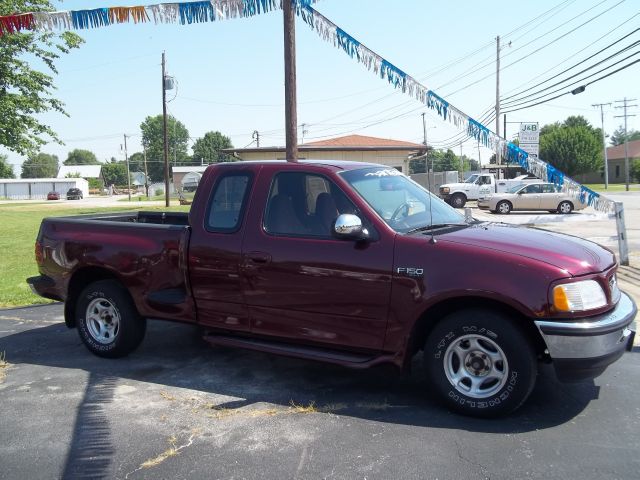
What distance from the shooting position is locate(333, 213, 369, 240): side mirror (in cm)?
409

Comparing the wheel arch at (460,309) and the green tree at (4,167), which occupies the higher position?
the green tree at (4,167)

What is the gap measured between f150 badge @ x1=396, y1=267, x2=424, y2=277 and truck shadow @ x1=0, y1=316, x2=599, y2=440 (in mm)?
1022

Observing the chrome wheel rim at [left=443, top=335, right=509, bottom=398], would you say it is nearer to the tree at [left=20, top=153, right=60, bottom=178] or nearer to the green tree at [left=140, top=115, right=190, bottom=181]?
the green tree at [left=140, top=115, right=190, bottom=181]

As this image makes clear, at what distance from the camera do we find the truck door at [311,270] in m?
4.20

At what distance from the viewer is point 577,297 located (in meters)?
3.70

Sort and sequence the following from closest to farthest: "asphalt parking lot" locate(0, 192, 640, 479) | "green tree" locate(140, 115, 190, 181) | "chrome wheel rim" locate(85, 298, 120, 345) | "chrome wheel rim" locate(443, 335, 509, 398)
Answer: "asphalt parking lot" locate(0, 192, 640, 479), "chrome wheel rim" locate(443, 335, 509, 398), "chrome wheel rim" locate(85, 298, 120, 345), "green tree" locate(140, 115, 190, 181)

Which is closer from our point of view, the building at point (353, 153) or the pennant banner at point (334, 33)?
the pennant banner at point (334, 33)

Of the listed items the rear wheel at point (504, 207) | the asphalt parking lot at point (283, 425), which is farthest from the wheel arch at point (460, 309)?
the rear wheel at point (504, 207)

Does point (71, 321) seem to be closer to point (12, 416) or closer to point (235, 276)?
point (12, 416)

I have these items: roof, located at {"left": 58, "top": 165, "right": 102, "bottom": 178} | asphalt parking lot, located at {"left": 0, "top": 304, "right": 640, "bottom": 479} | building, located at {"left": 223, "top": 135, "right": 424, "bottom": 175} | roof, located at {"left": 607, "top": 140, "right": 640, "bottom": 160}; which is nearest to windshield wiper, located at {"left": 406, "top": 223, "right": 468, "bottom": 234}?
asphalt parking lot, located at {"left": 0, "top": 304, "right": 640, "bottom": 479}

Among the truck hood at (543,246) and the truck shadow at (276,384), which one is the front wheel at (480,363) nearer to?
the truck shadow at (276,384)

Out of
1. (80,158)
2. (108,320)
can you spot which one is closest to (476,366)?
(108,320)

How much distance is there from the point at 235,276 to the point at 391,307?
4.51 ft

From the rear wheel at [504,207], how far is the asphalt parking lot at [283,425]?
73.8ft
